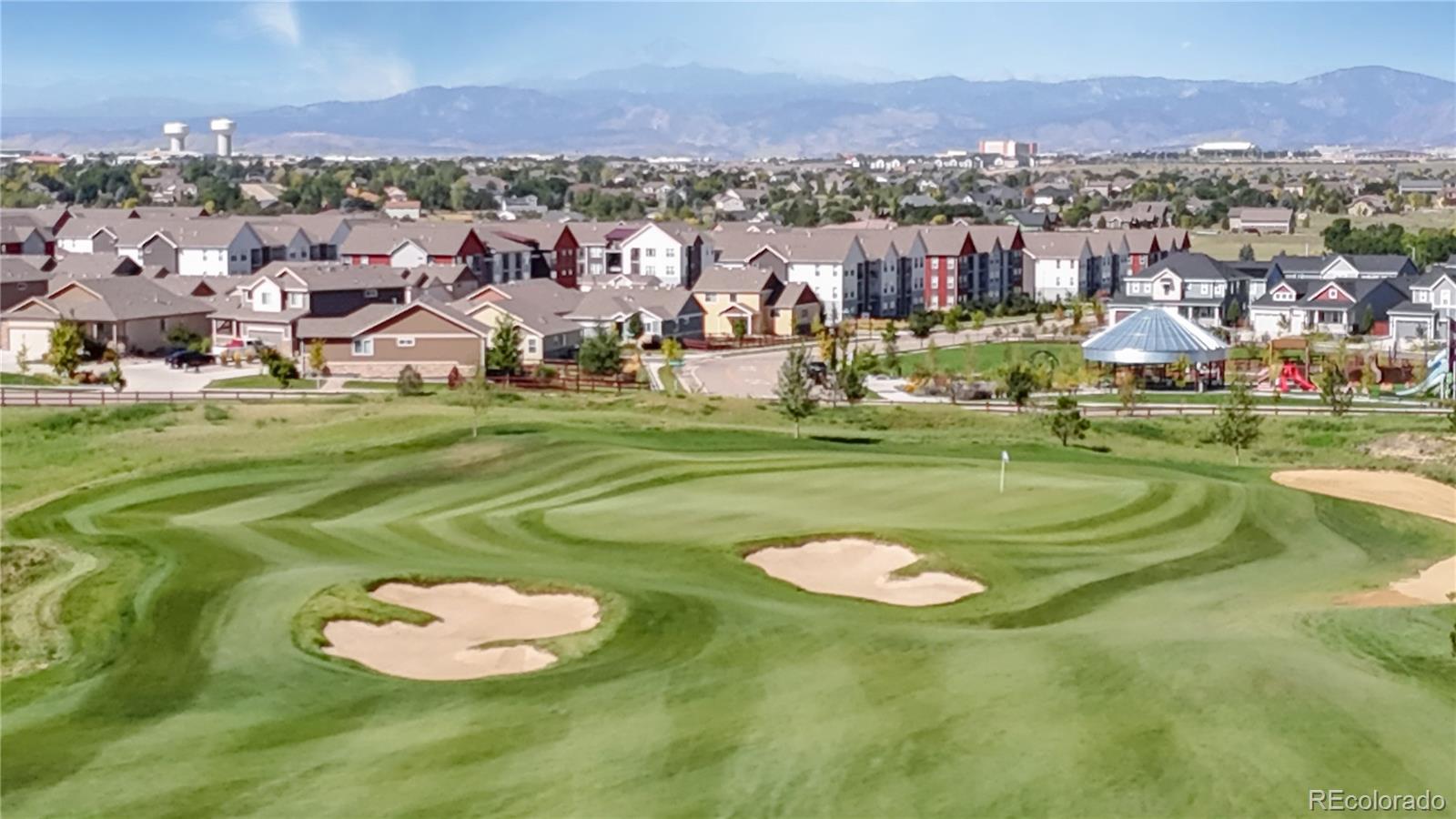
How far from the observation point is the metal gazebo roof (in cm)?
7319

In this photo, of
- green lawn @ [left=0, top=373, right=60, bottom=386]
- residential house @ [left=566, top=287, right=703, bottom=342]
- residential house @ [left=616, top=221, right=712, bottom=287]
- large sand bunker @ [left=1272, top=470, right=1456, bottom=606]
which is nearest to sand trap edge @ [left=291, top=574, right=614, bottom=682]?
large sand bunker @ [left=1272, top=470, right=1456, bottom=606]

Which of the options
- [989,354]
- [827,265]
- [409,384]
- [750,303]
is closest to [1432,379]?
[989,354]

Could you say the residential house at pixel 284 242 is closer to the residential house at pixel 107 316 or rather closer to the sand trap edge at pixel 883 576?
the residential house at pixel 107 316

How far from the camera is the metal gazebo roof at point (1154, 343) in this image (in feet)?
240

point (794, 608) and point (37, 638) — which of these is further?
point (794, 608)

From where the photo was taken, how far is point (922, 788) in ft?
57.9

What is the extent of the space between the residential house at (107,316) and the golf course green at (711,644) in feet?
120

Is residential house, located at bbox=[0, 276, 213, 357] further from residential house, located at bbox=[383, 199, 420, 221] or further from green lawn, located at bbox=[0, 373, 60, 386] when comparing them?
residential house, located at bbox=[383, 199, 420, 221]

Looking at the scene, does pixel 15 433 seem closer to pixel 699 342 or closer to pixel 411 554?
pixel 411 554

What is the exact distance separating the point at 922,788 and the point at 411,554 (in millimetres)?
15820

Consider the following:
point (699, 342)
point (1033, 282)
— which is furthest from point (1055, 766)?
point (1033, 282)

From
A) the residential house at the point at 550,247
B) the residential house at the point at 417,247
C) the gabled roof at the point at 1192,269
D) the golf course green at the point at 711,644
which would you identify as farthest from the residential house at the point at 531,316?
the gabled roof at the point at 1192,269

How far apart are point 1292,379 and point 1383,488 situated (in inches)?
1282

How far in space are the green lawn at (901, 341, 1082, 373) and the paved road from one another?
2.16 m
